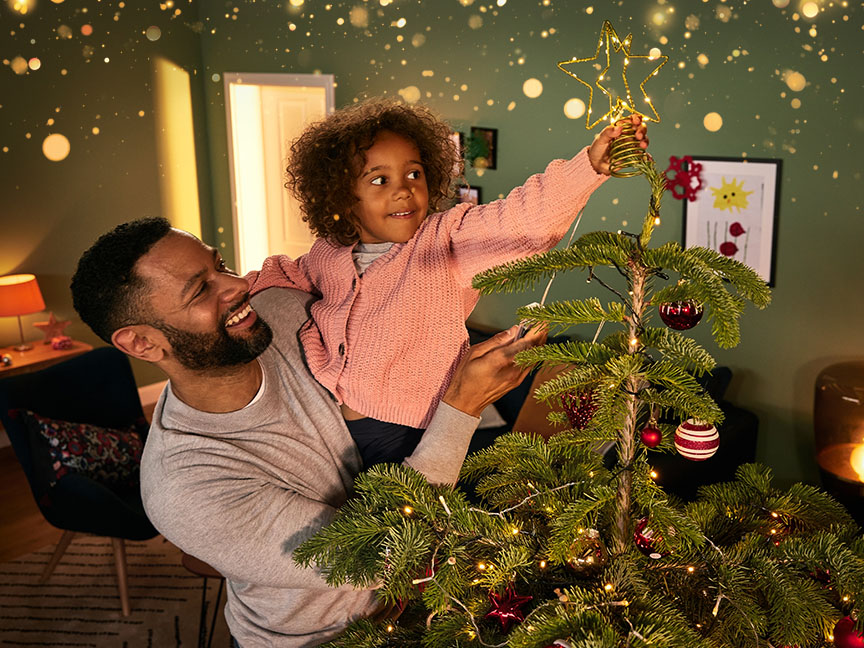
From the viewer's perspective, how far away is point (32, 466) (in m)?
2.74

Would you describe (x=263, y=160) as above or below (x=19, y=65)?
below

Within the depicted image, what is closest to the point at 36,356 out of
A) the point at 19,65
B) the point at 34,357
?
the point at 34,357

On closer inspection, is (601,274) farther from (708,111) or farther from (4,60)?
(4,60)

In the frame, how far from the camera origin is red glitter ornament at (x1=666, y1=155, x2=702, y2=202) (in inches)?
129

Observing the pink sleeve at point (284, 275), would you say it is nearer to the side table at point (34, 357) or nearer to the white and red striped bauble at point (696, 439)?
the white and red striped bauble at point (696, 439)

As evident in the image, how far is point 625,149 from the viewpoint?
2.70 ft

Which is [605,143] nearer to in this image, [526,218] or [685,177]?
[526,218]

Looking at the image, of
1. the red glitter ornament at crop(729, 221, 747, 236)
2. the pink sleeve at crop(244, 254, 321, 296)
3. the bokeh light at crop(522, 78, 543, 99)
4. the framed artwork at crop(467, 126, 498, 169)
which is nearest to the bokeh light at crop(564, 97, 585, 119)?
the bokeh light at crop(522, 78, 543, 99)

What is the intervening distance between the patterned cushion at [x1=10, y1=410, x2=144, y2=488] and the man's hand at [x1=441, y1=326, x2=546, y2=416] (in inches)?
85.9

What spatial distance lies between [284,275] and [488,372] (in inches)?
24.1

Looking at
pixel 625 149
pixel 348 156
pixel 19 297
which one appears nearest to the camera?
pixel 625 149

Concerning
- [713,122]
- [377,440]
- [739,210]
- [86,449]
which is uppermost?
[713,122]

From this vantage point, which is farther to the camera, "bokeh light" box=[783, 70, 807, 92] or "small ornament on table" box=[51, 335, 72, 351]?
"small ornament on table" box=[51, 335, 72, 351]

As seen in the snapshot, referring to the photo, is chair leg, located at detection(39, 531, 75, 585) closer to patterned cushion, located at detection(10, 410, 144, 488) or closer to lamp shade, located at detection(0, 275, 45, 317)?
patterned cushion, located at detection(10, 410, 144, 488)
